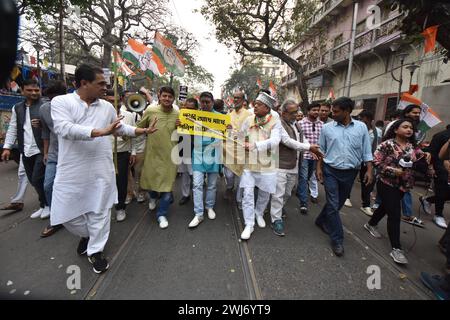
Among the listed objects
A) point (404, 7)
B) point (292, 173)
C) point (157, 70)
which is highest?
point (404, 7)

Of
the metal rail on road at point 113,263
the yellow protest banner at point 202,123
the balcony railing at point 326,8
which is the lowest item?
the metal rail on road at point 113,263

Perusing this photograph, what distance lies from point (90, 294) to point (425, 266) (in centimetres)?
364

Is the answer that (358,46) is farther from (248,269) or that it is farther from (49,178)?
(49,178)

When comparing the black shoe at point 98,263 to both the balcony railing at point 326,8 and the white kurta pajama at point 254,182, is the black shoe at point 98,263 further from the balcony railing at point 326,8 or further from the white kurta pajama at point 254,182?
the balcony railing at point 326,8

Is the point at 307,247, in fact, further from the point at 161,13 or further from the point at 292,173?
the point at 161,13

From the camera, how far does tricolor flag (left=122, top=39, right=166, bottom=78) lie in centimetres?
461

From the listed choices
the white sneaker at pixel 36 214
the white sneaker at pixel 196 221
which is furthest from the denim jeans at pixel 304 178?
the white sneaker at pixel 36 214

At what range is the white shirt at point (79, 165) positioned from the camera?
2.33 metres

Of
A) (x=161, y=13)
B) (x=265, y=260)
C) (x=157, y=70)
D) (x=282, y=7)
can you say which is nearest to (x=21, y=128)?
(x=157, y=70)

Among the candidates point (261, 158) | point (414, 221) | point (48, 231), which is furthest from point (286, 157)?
point (48, 231)

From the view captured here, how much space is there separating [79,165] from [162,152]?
51.6 inches

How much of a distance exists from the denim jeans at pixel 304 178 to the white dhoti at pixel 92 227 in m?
3.24

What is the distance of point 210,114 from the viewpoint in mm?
3719

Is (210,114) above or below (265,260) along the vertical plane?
above
